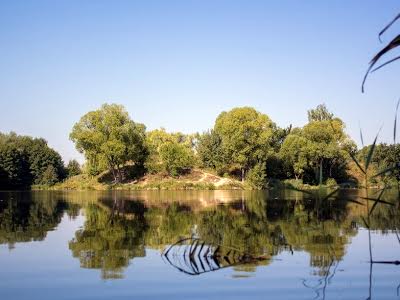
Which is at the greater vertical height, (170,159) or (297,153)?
(297,153)

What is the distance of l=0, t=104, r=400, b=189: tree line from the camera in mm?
92125

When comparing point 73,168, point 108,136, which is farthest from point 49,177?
point 108,136

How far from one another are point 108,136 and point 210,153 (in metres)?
22.1

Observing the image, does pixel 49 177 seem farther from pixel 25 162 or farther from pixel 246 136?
pixel 246 136

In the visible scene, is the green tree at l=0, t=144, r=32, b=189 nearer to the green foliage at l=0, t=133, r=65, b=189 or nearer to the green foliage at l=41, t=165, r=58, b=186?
the green foliage at l=0, t=133, r=65, b=189

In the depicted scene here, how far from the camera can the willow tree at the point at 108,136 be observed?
91500 mm

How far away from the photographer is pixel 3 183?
9938 cm

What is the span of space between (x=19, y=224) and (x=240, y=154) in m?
70.7

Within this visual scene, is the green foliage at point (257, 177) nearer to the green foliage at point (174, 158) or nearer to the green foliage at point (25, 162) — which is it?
the green foliage at point (174, 158)

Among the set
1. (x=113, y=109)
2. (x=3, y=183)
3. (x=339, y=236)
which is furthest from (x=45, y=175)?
(x=339, y=236)

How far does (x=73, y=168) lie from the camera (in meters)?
119

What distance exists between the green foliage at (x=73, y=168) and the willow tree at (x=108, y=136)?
22123 mm

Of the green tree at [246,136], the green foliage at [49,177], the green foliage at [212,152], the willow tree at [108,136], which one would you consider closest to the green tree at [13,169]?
the green foliage at [49,177]

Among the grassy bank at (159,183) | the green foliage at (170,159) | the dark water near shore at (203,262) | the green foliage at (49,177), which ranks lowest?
the dark water near shore at (203,262)
